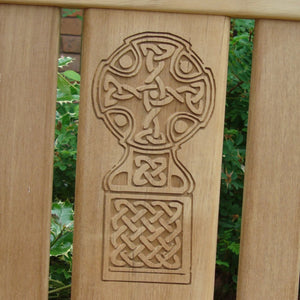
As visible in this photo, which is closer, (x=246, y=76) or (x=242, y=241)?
(x=242, y=241)

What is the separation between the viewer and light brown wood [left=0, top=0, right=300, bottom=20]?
1177 mm

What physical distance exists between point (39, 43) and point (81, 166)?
0.97ft

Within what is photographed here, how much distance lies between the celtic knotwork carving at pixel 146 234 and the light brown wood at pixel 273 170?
0.17 meters

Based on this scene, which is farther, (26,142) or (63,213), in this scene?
(63,213)

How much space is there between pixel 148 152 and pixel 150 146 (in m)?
0.01

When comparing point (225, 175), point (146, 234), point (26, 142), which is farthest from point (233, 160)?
point (26, 142)

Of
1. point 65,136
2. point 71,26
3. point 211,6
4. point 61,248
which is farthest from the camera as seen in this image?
point 71,26

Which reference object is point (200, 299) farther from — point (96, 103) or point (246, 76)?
point (246, 76)

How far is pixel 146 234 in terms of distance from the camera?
4.01ft

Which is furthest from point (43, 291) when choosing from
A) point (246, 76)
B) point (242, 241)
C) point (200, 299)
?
point (246, 76)

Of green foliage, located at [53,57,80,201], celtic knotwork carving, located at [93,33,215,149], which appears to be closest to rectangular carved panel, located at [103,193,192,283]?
celtic knotwork carving, located at [93,33,215,149]

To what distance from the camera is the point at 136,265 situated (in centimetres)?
122

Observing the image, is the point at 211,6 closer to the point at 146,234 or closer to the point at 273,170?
the point at 273,170

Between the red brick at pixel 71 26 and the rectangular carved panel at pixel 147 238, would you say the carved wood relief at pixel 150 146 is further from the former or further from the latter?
the red brick at pixel 71 26
